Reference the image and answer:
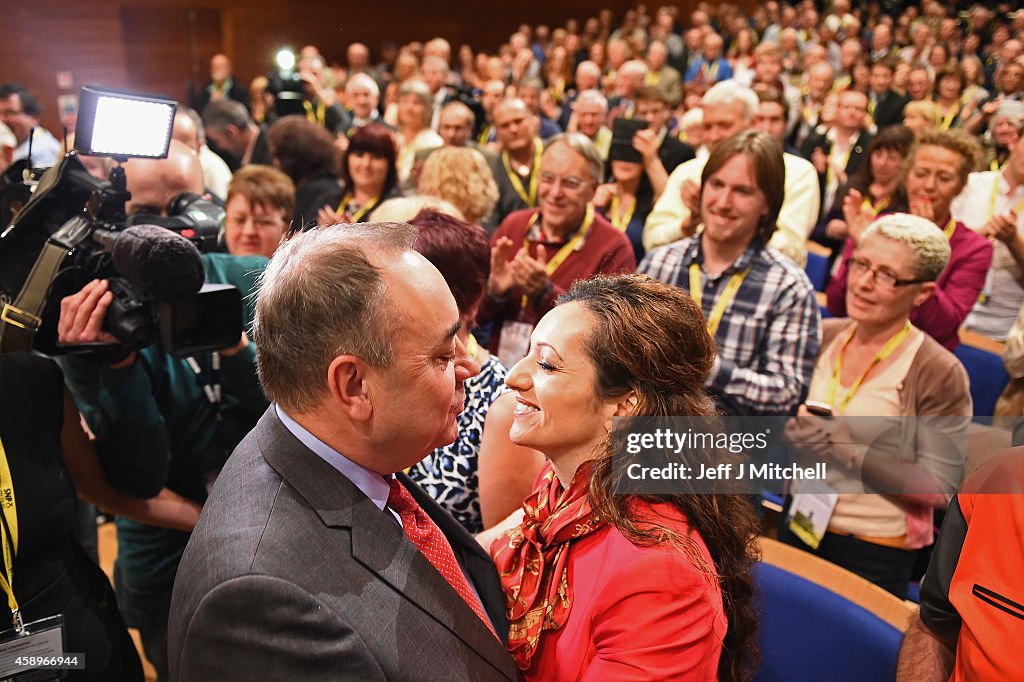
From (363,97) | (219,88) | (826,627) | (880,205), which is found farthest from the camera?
(219,88)

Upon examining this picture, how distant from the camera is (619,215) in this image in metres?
3.80

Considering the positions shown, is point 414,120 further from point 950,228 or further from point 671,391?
point 671,391

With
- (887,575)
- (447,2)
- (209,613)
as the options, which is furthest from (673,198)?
(447,2)

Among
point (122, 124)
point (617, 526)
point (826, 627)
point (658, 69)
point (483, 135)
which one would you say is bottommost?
point (826, 627)

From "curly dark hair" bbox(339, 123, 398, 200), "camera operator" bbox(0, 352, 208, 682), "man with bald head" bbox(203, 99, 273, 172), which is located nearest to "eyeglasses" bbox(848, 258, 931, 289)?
"camera operator" bbox(0, 352, 208, 682)

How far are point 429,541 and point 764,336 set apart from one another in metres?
1.37

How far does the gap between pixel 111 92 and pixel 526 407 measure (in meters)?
1.01

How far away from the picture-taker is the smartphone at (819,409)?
1.90 meters

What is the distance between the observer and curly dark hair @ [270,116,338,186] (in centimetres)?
379

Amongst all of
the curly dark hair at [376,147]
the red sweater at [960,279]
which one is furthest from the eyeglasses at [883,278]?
the curly dark hair at [376,147]

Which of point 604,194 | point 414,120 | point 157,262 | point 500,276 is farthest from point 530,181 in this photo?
point 157,262

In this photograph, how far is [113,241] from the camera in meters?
1.39

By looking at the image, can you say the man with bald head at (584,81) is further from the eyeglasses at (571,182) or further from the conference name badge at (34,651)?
the conference name badge at (34,651)

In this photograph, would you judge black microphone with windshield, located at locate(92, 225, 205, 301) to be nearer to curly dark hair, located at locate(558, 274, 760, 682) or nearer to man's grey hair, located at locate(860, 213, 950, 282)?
curly dark hair, located at locate(558, 274, 760, 682)
